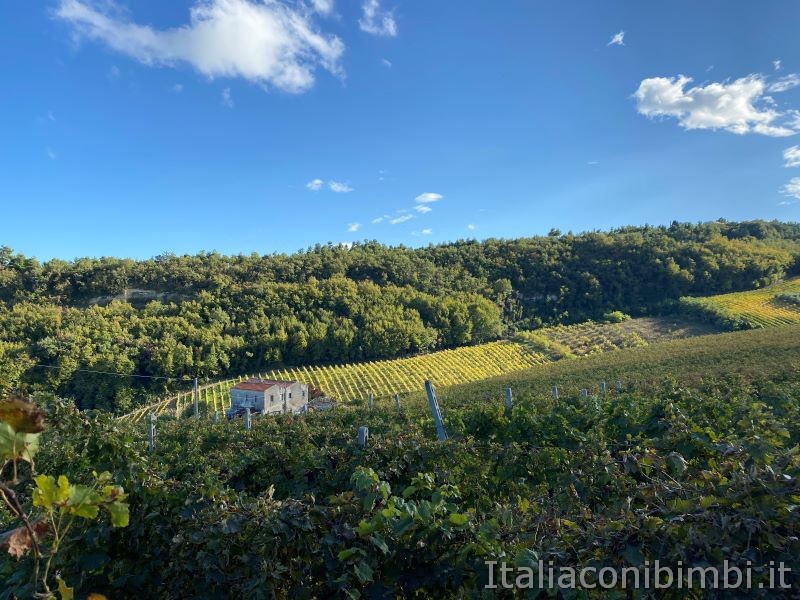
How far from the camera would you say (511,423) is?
242 inches

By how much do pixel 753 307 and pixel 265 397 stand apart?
5319 centimetres

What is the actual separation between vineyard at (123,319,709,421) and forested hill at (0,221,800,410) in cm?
448

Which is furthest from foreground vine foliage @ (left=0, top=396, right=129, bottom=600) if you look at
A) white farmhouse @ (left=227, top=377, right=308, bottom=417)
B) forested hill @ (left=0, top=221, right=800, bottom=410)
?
forested hill @ (left=0, top=221, right=800, bottom=410)

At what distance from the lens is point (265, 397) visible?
104ft

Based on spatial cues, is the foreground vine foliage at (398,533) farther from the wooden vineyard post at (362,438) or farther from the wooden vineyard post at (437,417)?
the wooden vineyard post at (437,417)

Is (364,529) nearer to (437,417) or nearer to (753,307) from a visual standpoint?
(437,417)

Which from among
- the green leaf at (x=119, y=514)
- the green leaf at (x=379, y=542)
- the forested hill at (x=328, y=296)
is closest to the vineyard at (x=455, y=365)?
the forested hill at (x=328, y=296)

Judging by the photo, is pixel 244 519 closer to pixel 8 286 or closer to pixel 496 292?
pixel 496 292

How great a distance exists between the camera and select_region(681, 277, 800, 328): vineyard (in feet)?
149

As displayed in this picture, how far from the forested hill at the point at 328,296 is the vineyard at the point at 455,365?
4479 millimetres

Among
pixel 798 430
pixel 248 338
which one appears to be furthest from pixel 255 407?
pixel 798 430

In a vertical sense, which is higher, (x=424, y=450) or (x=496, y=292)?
(x=496, y=292)

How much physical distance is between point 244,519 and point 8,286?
82125 mm

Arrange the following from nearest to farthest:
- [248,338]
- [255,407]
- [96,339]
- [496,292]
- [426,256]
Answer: [255,407]
[96,339]
[248,338]
[496,292]
[426,256]
